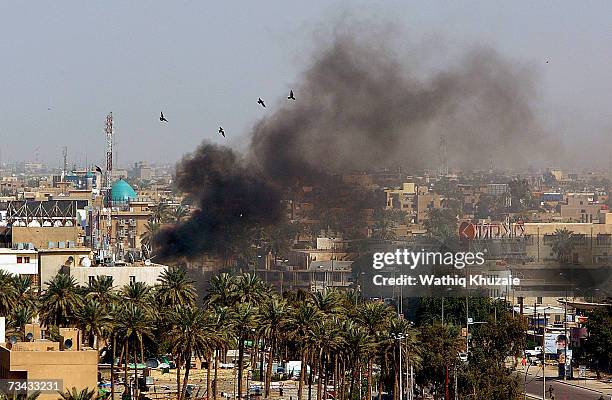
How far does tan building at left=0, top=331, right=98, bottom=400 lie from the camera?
49969mm

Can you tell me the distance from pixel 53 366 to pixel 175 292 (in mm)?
30132

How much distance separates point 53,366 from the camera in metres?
50.3

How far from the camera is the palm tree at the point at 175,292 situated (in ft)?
262

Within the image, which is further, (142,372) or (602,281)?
(602,281)

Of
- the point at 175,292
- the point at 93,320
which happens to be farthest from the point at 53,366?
the point at 175,292

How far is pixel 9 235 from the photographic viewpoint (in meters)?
126

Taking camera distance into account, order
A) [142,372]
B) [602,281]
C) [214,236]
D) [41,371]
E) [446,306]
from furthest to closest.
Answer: [602,281]
[214,236]
[446,306]
[142,372]
[41,371]

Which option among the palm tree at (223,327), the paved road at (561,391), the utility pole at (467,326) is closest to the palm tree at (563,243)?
the utility pole at (467,326)

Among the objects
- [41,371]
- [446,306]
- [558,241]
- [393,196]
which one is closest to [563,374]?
[446,306]

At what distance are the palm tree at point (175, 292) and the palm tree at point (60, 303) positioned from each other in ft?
15.7

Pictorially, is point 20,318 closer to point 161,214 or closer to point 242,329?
point 242,329

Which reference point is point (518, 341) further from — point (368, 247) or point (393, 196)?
point (393, 196)

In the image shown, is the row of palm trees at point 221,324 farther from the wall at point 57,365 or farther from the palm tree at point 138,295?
the wall at point 57,365

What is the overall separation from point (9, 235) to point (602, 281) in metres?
50.0
